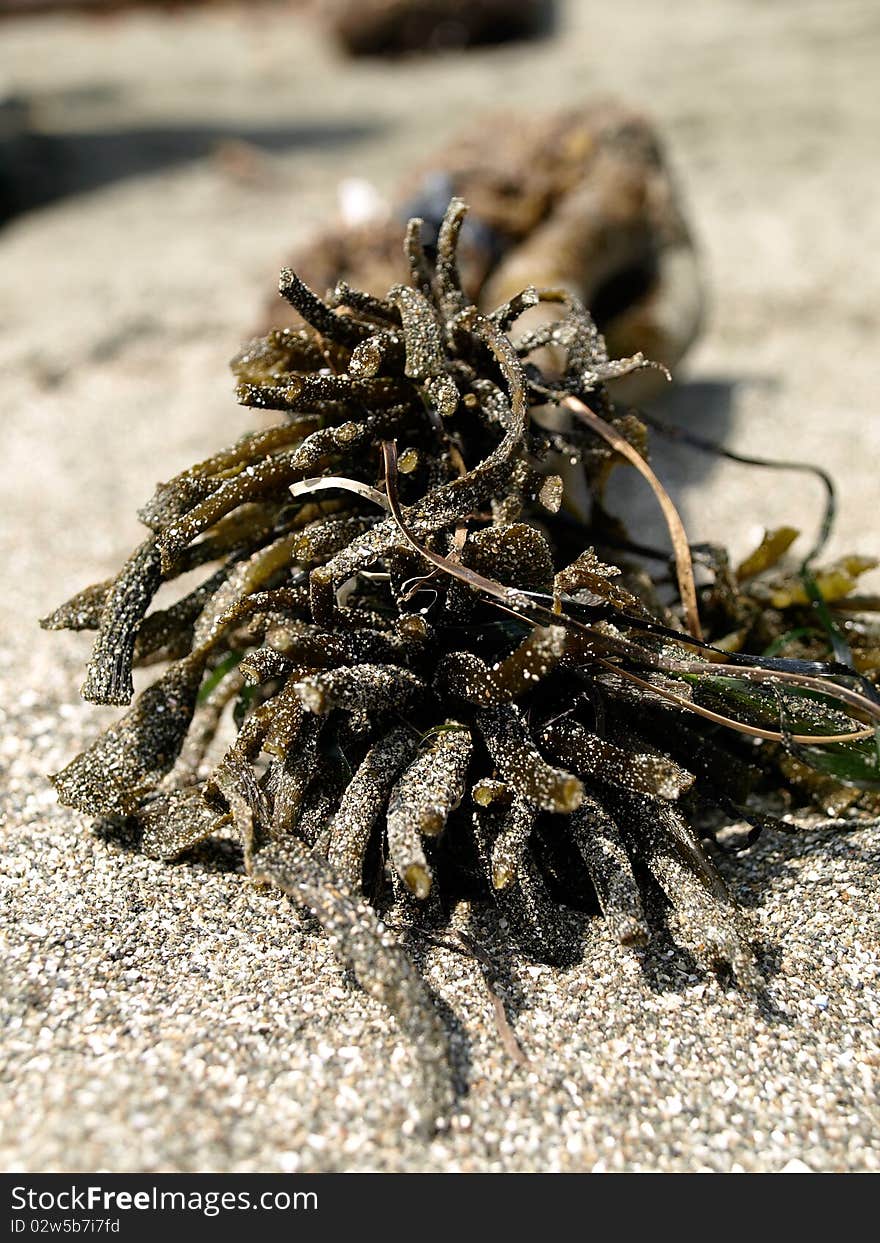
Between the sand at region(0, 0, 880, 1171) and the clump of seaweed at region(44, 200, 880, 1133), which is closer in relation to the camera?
the sand at region(0, 0, 880, 1171)

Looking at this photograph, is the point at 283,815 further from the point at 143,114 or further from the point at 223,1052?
the point at 143,114

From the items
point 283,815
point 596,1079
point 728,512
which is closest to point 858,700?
point 596,1079

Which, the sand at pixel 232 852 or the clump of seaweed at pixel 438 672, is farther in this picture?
the clump of seaweed at pixel 438 672

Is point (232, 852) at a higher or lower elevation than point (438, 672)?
lower

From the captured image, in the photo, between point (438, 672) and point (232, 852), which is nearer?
point (438, 672)
